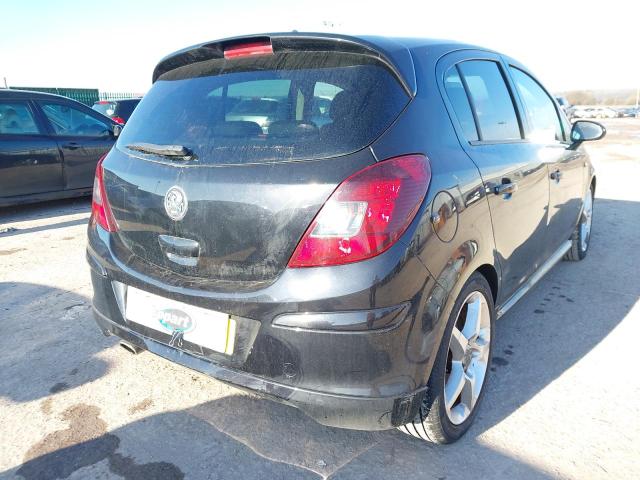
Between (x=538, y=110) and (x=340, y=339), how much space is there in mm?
2425

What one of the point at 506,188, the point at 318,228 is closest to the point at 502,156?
the point at 506,188

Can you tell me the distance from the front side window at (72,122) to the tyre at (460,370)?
613cm

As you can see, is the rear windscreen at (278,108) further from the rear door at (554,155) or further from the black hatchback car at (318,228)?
the rear door at (554,155)

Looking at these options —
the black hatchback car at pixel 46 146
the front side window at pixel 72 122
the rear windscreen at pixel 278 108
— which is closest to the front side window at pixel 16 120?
the black hatchback car at pixel 46 146

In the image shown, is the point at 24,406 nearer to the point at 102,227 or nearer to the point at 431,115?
the point at 102,227

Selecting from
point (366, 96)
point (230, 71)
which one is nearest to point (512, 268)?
point (366, 96)

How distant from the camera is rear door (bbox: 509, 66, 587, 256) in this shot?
304cm

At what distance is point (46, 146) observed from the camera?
623 centimetres

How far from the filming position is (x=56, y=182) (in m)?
6.36

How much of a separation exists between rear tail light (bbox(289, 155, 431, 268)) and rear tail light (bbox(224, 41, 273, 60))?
767 millimetres

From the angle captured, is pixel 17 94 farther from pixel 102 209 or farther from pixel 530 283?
pixel 530 283

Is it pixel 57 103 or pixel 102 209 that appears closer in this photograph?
pixel 102 209

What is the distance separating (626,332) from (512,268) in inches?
46.3

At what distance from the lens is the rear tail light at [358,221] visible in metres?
1.60
